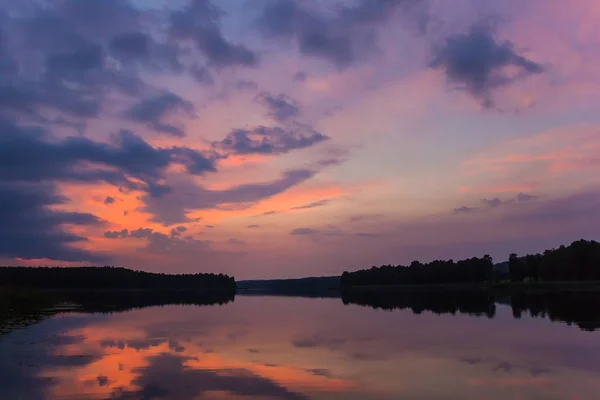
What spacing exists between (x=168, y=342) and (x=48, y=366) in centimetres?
910

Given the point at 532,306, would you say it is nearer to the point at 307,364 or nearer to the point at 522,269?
the point at 307,364

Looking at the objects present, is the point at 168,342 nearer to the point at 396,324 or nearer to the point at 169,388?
the point at 169,388

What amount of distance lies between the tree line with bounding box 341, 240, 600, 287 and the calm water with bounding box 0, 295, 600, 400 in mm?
104089

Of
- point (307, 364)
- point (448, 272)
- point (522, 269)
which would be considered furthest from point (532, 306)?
point (448, 272)

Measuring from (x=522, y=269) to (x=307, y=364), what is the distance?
464 ft

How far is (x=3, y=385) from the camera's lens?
17859 mm

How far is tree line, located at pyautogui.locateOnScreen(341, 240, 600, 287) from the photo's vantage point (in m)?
128

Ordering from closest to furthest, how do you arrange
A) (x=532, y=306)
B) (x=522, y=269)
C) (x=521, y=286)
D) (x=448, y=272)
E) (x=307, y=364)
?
1. (x=307, y=364)
2. (x=532, y=306)
3. (x=521, y=286)
4. (x=522, y=269)
5. (x=448, y=272)

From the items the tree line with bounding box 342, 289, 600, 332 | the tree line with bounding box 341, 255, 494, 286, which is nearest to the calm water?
the tree line with bounding box 342, 289, 600, 332

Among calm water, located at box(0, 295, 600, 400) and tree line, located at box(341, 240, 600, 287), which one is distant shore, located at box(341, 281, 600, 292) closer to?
tree line, located at box(341, 240, 600, 287)

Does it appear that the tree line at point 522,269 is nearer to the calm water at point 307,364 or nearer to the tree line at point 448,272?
the tree line at point 448,272

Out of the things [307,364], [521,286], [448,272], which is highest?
[448,272]

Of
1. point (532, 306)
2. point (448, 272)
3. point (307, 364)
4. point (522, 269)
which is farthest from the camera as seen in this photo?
point (448, 272)

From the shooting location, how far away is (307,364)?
21.7 metres
